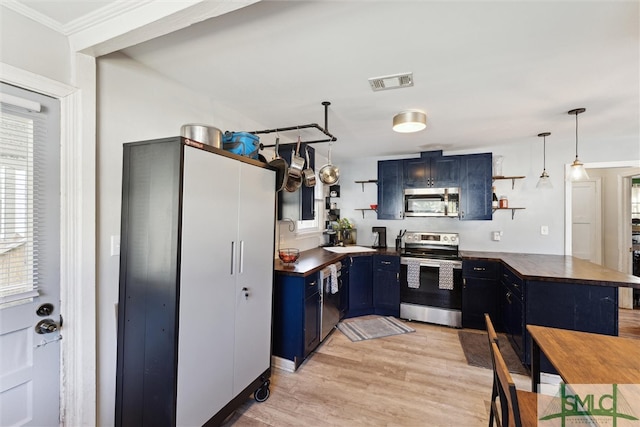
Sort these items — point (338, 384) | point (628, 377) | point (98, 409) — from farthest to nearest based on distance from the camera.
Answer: point (338, 384), point (98, 409), point (628, 377)

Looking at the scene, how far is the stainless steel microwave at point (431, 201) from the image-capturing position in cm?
401

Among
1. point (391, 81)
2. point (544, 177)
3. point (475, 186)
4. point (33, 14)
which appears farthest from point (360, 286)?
point (33, 14)

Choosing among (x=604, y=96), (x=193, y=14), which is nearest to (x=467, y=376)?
(x=604, y=96)

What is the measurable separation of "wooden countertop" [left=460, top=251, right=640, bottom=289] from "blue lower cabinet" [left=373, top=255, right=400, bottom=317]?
895 mm

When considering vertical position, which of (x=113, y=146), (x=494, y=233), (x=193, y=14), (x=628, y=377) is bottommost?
(x=628, y=377)

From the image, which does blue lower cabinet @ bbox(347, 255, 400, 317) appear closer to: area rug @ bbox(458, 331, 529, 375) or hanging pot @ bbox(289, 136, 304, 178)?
area rug @ bbox(458, 331, 529, 375)

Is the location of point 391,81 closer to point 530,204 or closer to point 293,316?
point 293,316

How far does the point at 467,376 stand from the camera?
8.48ft

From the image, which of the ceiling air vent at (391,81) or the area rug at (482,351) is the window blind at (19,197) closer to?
the ceiling air vent at (391,81)

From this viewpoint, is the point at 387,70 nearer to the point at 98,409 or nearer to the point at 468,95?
the point at 468,95

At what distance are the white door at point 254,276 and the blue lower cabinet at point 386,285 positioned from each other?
2046 millimetres

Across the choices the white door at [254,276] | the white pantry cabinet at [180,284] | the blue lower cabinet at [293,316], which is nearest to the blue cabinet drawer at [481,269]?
the blue lower cabinet at [293,316]

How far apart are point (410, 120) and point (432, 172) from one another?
5.52 feet

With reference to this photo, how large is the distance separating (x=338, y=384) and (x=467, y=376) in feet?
3.83
